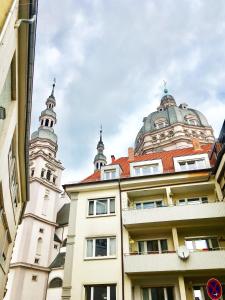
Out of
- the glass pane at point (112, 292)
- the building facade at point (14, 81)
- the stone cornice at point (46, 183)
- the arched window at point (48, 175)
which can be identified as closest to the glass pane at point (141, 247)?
the glass pane at point (112, 292)

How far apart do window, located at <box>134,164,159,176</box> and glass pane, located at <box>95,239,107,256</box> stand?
6039 mm

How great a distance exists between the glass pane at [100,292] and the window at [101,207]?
481cm

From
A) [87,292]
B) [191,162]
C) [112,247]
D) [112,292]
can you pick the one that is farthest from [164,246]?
[191,162]

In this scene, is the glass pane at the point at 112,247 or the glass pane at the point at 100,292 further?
the glass pane at the point at 112,247

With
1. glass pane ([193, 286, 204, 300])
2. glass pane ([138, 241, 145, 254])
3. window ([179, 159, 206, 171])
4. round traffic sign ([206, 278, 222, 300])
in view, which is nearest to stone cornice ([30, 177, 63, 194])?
window ([179, 159, 206, 171])

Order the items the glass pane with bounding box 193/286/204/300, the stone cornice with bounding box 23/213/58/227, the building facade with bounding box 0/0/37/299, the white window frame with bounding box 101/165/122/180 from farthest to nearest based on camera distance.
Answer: the stone cornice with bounding box 23/213/58/227, the white window frame with bounding box 101/165/122/180, the glass pane with bounding box 193/286/204/300, the building facade with bounding box 0/0/37/299

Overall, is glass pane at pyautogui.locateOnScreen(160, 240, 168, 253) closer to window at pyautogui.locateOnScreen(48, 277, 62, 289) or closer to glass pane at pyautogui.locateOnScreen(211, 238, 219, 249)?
glass pane at pyautogui.locateOnScreen(211, 238, 219, 249)

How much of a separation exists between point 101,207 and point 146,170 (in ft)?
15.4

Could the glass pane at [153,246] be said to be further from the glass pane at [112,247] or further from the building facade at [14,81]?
the building facade at [14,81]

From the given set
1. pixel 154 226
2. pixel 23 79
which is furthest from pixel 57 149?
pixel 23 79

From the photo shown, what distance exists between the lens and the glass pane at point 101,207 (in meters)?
19.6

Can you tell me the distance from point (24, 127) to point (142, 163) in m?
10.9

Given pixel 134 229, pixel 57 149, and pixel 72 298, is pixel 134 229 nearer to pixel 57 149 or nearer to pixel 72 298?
pixel 72 298

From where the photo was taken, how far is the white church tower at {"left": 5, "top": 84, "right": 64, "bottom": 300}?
3672cm
